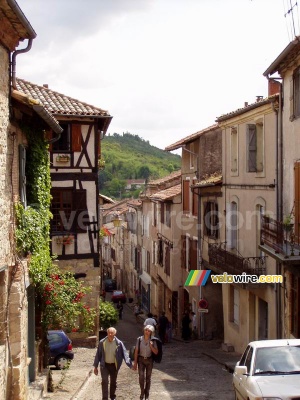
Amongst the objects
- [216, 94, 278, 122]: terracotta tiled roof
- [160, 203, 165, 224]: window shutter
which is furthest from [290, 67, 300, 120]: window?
[160, 203, 165, 224]: window shutter

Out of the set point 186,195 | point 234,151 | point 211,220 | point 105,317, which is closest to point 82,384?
point 105,317

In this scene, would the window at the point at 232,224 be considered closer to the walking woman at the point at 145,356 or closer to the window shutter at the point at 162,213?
the walking woman at the point at 145,356

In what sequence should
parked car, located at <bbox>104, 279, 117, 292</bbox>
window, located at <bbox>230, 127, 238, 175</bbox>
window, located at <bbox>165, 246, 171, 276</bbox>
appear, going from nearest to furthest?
window, located at <bbox>230, 127, 238, 175</bbox> < window, located at <bbox>165, 246, 171, 276</bbox> < parked car, located at <bbox>104, 279, 117, 292</bbox>

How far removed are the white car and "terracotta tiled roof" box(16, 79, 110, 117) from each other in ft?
51.2

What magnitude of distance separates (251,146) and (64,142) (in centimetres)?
757

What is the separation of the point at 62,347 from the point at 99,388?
14.1 ft

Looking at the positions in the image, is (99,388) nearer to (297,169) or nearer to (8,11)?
(297,169)

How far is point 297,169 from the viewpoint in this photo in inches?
712

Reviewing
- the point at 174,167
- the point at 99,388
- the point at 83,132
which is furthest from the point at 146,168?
the point at 99,388

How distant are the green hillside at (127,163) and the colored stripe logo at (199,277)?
10207cm

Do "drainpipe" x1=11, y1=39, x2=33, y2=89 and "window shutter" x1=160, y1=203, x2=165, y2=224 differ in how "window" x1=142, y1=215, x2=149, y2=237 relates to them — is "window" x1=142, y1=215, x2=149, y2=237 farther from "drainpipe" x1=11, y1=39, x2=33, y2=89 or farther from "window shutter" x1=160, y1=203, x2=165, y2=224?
"drainpipe" x1=11, y1=39, x2=33, y2=89

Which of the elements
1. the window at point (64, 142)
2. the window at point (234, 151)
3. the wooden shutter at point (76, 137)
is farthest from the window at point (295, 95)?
the window at point (64, 142)

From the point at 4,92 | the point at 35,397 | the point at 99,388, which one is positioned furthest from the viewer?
the point at 99,388

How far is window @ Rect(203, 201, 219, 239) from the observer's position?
27984mm
